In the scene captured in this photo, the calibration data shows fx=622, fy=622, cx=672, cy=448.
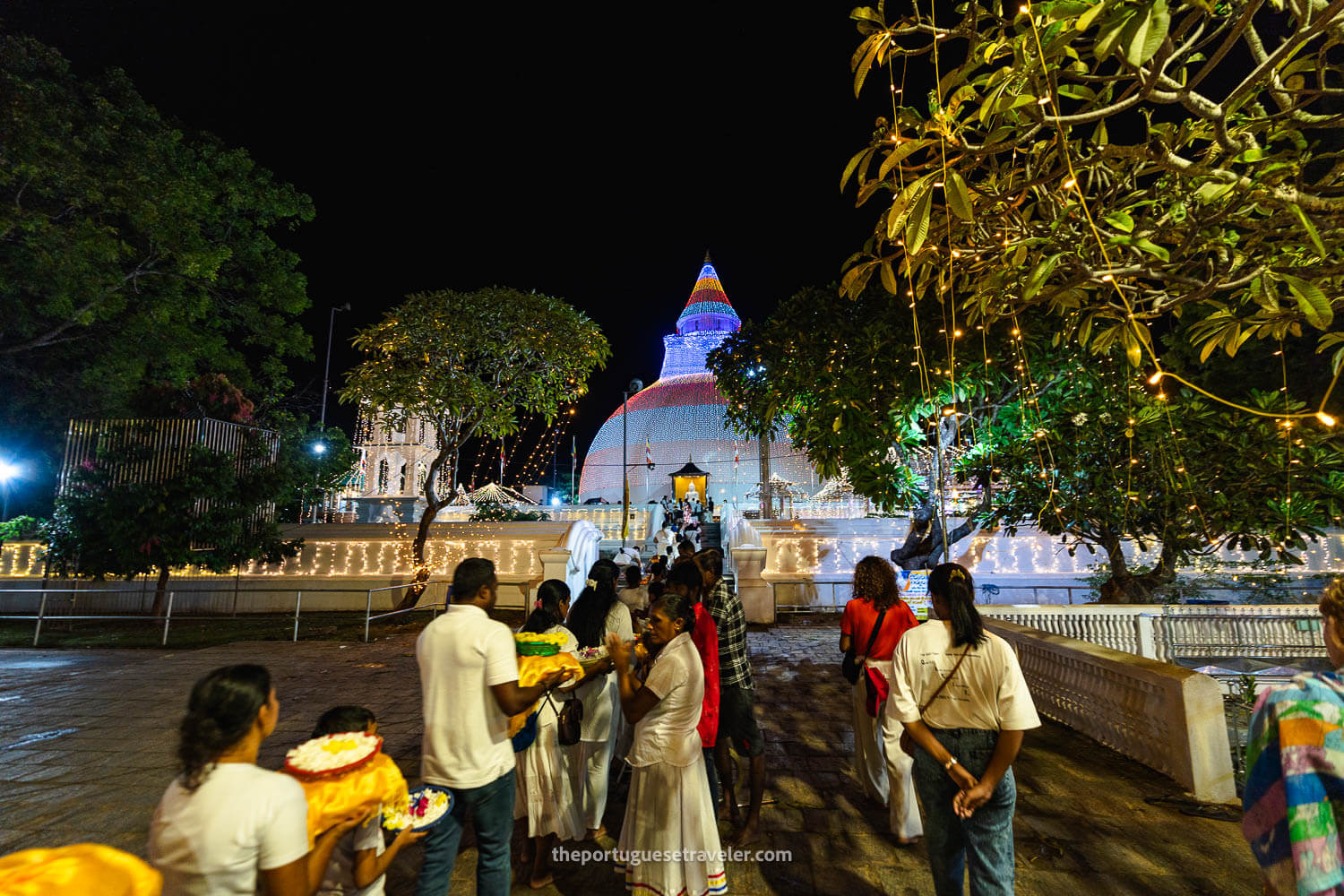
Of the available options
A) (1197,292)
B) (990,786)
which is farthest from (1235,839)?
(1197,292)

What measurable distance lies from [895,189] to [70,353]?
1625cm

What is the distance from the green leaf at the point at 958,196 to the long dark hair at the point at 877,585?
8.07 feet

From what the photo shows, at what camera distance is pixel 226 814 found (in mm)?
1664

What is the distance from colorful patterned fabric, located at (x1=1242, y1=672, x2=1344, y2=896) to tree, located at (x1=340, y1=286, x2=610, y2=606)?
523 inches

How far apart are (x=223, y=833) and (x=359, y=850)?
74 centimetres

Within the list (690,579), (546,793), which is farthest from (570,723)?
(690,579)

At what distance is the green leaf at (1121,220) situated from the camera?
9.73 ft

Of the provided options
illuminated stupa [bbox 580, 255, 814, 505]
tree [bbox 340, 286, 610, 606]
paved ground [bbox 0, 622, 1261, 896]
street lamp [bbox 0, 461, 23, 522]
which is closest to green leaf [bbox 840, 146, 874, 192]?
paved ground [bbox 0, 622, 1261, 896]

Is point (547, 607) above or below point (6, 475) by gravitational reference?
below

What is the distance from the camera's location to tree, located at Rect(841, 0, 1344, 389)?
265 cm

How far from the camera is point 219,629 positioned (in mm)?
13070

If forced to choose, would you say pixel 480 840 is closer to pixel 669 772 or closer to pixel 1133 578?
pixel 669 772

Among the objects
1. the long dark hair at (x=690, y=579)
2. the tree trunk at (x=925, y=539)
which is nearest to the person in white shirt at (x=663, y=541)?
the tree trunk at (x=925, y=539)

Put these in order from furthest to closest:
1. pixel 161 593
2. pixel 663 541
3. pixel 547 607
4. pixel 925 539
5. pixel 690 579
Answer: pixel 663 541
pixel 161 593
pixel 925 539
pixel 547 607
pixel 690 579
